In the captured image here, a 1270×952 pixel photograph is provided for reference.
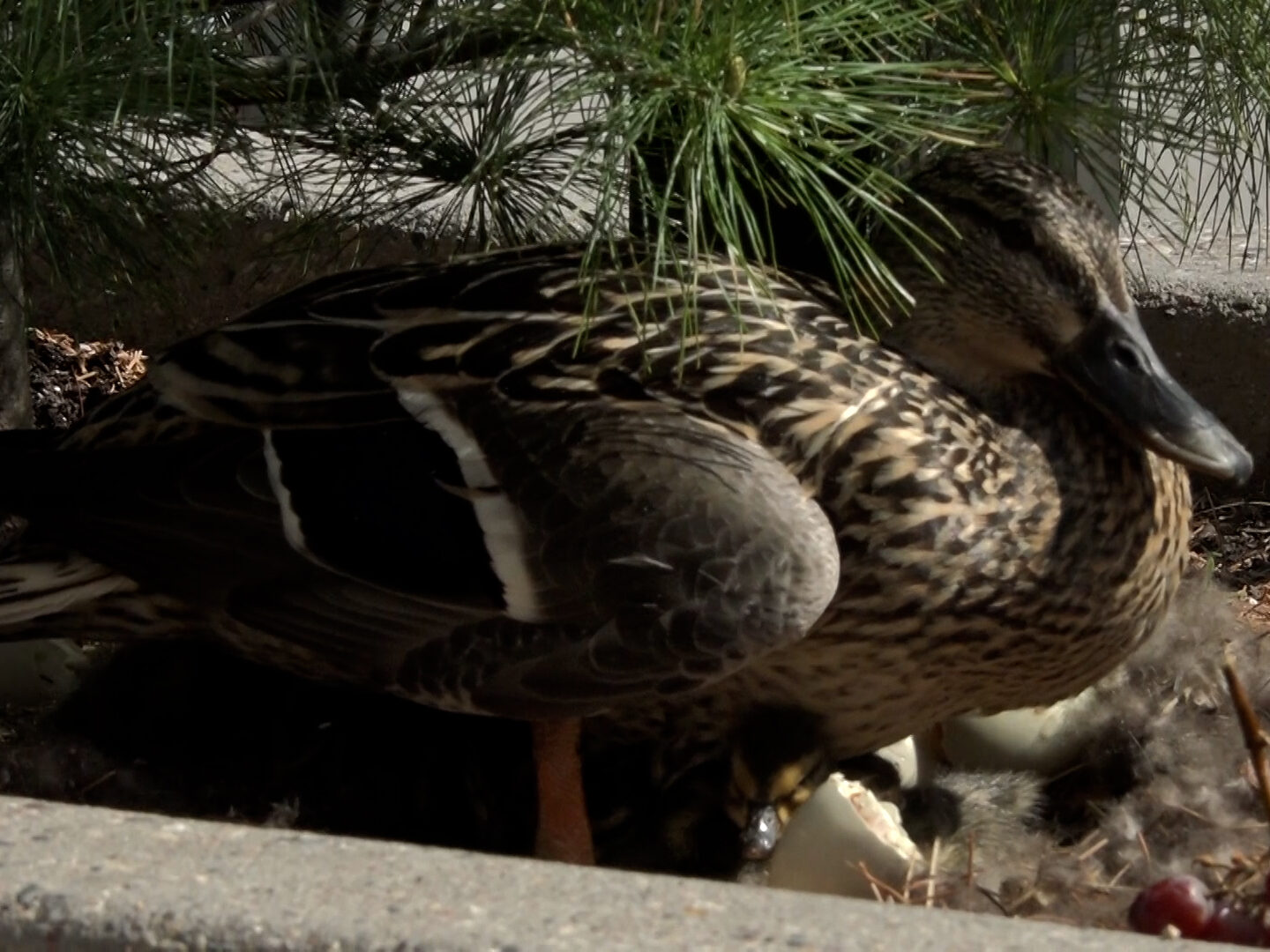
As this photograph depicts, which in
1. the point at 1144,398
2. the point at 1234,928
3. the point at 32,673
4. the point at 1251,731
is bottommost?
the point at 32,673

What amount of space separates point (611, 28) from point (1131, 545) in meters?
0.69

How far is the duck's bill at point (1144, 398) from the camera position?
1631 millimetres

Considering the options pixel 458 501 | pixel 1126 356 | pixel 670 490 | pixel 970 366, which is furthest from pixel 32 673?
pixel 1126 356

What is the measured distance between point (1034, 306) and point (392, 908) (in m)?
0.91

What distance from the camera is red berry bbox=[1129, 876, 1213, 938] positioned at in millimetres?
1310

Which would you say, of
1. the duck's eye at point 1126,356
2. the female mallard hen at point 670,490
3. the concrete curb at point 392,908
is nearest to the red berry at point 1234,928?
the concrete curb at point 392,908

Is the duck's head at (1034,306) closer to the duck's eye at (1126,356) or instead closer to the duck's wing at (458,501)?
the duck's eye at (1126,356)

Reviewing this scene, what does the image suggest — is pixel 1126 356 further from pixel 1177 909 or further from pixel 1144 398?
pixel 1177 909

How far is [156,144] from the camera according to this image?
1.87m

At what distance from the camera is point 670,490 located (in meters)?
1.56

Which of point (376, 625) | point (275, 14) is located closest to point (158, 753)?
point (376, 625)

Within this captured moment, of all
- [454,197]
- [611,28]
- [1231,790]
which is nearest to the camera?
[611,28]

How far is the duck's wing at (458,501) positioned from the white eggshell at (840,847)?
0.58ft

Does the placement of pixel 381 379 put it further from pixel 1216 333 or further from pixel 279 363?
pixel 1216 333
